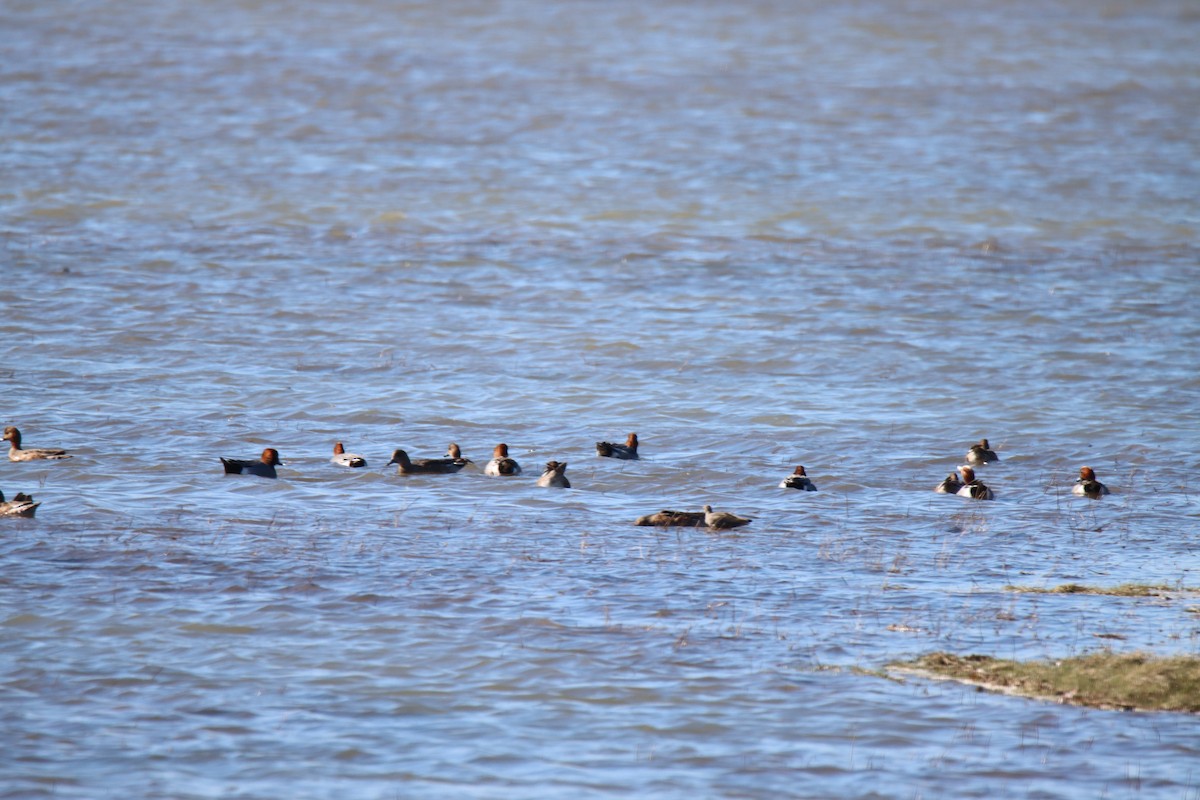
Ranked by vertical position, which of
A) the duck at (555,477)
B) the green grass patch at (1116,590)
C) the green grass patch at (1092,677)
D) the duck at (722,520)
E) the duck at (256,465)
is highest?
the duck at (256,465)

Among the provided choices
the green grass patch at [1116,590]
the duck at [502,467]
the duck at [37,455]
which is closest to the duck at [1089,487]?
the green grass patch at [1116,590]

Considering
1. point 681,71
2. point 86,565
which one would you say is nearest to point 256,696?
point 86,565

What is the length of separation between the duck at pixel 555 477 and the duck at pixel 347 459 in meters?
1.96

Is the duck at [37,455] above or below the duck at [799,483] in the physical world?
above

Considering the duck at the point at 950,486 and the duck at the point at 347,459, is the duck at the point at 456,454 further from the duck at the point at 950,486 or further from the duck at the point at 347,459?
the duck at the point at 950,486

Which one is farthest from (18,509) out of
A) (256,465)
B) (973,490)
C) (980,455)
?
(980,455)

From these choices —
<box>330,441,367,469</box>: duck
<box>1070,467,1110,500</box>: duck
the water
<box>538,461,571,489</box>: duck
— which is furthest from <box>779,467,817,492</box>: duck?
<box>330,441,367,469</box>: duck

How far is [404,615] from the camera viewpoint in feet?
37.1

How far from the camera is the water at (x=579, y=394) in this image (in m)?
9.56

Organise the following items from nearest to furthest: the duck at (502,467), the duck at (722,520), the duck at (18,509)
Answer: the duck at (18,509) → the duck at (722,520) → the duck at (502,467)

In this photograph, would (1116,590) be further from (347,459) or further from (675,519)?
(347,459)

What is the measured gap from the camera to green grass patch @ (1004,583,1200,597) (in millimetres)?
12031

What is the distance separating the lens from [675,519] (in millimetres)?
13961

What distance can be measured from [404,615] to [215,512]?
346 centimetres
